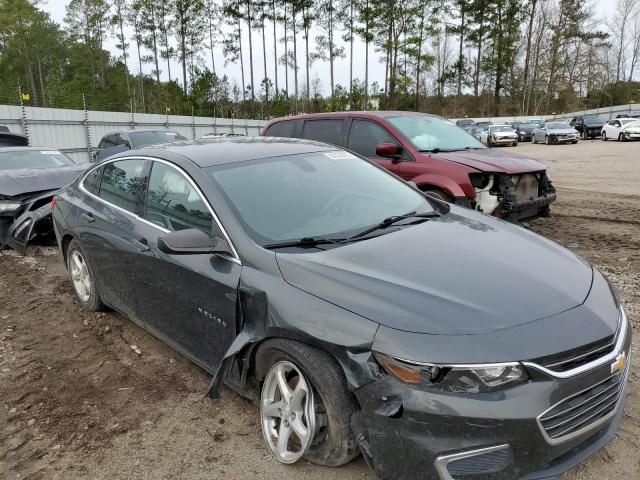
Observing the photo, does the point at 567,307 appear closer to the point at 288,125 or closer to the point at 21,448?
the point at 21,448

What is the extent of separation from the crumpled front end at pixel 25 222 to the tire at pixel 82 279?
8.05ft

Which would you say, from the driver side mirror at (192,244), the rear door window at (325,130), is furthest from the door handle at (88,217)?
the rear door window at (325,130)

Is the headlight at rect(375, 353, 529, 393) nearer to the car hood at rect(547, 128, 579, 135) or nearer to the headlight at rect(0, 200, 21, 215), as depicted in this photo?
the headlight at rect(0, 200, 21, 215)

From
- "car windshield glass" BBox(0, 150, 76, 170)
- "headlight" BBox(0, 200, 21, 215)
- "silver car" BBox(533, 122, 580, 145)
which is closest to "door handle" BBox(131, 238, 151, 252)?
"headlight" BBox(0, 200, 21, 215)

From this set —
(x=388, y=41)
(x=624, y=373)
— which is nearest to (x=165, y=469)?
(x=624, y=373)

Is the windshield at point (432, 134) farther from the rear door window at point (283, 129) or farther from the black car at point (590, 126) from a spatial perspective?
the black car at point (590, 126)

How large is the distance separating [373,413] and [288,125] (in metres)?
6.53

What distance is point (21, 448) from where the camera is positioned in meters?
2.82

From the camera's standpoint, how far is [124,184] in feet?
13.0

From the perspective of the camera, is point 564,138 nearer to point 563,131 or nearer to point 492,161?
point 563,131

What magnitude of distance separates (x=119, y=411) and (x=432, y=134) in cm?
549

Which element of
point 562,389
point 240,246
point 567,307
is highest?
point 240,246

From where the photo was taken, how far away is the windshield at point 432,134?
22.6 feet

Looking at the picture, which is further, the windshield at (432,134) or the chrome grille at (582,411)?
→ the windshield at (432,134)
